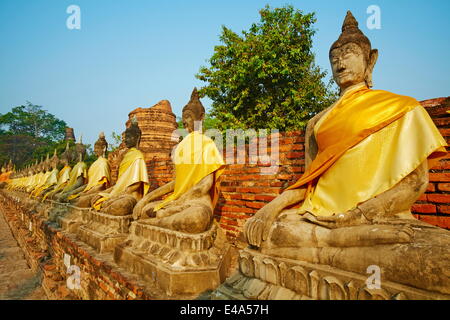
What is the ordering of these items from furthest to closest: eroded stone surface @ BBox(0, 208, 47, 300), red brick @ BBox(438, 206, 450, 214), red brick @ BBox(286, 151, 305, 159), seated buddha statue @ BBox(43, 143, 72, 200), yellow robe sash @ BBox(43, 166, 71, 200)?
1. yellow robe sash @ BBox(43, 166, 71, 200)
2. seated buddha statue @ BBox(43, 143, 72, 200)
3. eroded stone surface @ BBox(0, 208, 47, 300)
4. red brick @ BBox(286, 151, 305, 159)
5. red brick @ BBox(438, 206, 450, 214)

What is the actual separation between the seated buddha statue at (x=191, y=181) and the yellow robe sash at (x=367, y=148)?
122 cm

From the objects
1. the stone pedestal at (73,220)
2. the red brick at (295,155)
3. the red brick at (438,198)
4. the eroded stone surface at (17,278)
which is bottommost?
the eroded stone surface at (17,278)

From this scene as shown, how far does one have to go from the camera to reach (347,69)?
6.90ft

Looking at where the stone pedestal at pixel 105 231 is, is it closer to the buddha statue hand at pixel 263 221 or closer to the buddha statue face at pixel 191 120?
the buddha statue face at pixel 191 120

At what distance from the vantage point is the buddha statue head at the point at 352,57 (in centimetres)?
208

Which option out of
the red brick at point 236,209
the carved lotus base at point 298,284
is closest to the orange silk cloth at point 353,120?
the carved lotus base at point 298,284

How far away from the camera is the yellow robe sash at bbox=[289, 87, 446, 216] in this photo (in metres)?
1.67

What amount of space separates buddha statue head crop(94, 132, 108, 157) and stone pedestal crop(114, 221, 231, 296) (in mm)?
3900

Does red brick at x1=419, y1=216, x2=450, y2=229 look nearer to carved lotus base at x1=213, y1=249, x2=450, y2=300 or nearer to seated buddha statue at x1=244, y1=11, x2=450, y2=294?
seated buddha statue at x1=244, y1=11, x2=450, y2=294

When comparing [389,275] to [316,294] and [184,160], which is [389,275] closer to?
[316,294]

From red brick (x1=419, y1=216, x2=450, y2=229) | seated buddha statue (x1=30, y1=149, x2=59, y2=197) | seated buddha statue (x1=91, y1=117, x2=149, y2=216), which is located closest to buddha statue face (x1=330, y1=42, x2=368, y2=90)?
red brick (x1=419, y1=216, x2=450, y2=229)

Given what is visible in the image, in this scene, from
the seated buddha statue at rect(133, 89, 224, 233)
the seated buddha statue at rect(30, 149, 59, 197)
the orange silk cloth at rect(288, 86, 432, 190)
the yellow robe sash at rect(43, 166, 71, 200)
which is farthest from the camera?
the seated buddha statue at rect(30, 149, 59, 197)

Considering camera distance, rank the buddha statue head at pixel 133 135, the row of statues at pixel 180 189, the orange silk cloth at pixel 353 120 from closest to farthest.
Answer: the orange silk cloth at pixel 353 120, the row of statues at pixel 180 189, the buddha statue head at pixel 133 135
